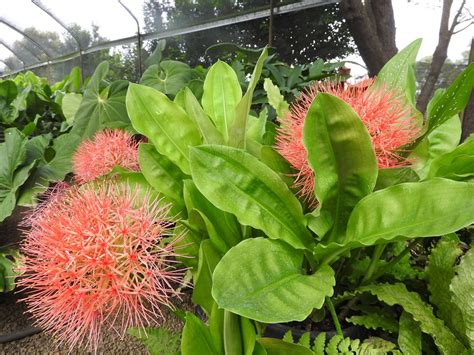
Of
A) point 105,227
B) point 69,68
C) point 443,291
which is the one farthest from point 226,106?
point 69,68

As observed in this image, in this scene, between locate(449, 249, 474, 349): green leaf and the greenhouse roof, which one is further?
the greenhouse roof

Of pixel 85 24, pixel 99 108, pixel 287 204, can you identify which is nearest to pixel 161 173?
pixel 287 204

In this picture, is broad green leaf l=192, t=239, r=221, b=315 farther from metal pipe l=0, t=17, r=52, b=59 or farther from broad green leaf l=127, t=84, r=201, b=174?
metal pipe l=0, t=17, r=52, b=59

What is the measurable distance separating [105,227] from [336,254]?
0.22m

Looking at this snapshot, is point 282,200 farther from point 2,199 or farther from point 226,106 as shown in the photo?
point 2,199

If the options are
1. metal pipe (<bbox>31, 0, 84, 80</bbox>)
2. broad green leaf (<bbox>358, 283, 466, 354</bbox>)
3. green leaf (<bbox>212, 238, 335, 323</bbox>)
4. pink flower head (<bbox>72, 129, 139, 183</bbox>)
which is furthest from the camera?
metal pipe (<bbox>31, 0, 84, 80</bbox>)

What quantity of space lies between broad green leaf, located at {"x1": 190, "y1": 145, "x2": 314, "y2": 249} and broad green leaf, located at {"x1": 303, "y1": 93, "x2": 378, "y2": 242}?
0.03 metres

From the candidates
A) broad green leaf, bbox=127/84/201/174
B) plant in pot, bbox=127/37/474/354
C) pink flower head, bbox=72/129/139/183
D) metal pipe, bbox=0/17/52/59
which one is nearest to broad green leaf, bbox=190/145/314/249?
plant in pot, bbox=127/37/474/354

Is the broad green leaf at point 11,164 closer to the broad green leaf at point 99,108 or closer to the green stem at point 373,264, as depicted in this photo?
the broad green leaf at point 99,108

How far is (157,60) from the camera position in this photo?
131 cm

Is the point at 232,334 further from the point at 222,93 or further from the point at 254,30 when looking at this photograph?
the point at 254,30

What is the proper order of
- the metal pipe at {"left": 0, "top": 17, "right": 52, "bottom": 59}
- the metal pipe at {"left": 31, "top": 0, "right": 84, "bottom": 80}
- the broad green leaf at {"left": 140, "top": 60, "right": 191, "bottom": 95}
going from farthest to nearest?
the metal pipe at {"left": 0, "top": 17, "right": 52, "bottom": 59} → the metal pipe at {"left": 31, "top": 0, "right": 84, "bottom": 80} → the broad green leaf at {"left": 140, "top": 60, "right": 191, "bottom": 95}

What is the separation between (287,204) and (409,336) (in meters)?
0.18

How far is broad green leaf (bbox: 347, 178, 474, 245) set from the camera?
0.95ft
